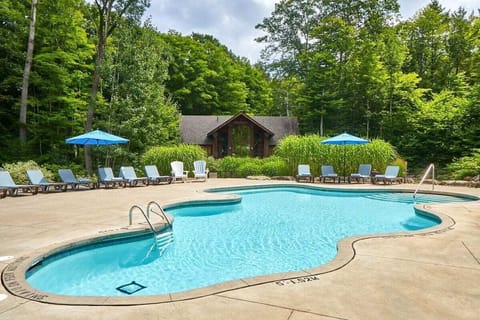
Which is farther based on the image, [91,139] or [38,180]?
[91,139]

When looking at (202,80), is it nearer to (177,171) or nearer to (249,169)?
(249,169)

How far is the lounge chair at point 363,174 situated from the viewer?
1423 centimetres

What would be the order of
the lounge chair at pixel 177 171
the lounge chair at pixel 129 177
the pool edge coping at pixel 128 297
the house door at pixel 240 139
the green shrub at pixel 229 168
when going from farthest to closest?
the house door at pixel 240 139, the green shrub at pixel 229 168, the lounge chair at pixel 177 171, the lounge chair at pixel 129 177, the pool edge coping at pixel 128 297

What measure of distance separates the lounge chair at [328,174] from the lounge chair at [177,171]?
20.2 ft

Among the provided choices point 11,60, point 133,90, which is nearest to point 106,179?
point 133,90

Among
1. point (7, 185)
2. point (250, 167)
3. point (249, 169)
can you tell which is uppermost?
point (250, 167)

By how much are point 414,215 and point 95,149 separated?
49.0 feet

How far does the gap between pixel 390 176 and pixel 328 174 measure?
2534 millimetres

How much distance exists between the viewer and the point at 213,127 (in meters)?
24.8

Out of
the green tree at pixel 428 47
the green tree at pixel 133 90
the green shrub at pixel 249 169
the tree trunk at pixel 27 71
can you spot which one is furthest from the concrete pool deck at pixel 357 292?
the green tree at pixel 428 47

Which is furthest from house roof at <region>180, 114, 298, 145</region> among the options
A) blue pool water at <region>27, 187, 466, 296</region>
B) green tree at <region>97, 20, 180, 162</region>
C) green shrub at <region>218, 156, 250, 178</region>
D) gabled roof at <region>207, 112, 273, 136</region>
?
blue pool water at <region>27, 187, 466, 296</region>

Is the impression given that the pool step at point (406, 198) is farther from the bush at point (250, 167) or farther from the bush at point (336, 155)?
the bush at point (250, 167)

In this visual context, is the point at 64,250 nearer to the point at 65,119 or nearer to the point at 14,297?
the point at 14,297

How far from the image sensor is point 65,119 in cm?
1645
